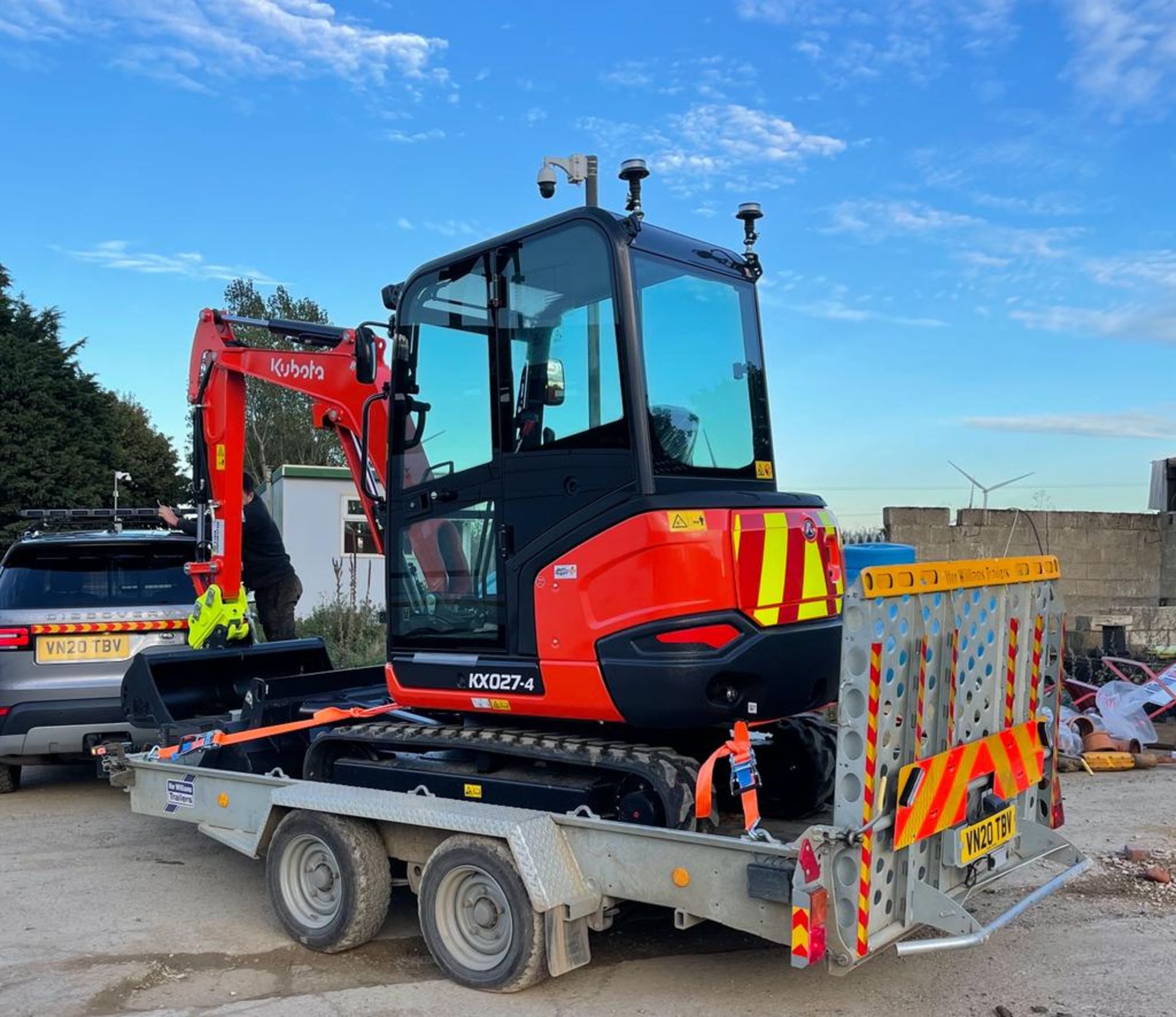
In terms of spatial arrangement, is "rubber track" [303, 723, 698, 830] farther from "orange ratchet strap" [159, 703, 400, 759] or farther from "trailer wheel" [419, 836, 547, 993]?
"trailer wheel" [419, 836, 547, 993]

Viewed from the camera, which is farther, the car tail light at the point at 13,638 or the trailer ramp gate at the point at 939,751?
the car tail light at the point at 13,638

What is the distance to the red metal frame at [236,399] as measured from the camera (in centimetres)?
643

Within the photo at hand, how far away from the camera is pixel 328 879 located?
5117 mm

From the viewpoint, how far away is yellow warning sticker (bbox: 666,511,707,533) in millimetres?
4246

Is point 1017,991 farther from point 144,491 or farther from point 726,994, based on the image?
point 144,491

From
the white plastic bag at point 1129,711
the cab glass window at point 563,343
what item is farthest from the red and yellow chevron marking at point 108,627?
the white plastic bag at point 1129,711

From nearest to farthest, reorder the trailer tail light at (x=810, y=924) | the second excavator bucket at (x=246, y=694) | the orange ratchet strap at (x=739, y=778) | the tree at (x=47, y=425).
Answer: the trailer tail light at (x=810, y=924) < the orange ratchet strap at (x=739, y=778) < the second excavator bucket at (x=246, y=694) < the tree at (x=47, y=425)

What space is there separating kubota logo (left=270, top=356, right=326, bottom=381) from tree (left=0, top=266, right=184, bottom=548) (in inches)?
966

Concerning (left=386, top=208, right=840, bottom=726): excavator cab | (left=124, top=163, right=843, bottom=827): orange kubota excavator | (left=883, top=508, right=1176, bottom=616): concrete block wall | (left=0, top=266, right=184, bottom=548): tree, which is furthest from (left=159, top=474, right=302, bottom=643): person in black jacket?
(left=0, top=266, right=184, bottom=548): tree

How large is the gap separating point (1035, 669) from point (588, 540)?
83.2 inches

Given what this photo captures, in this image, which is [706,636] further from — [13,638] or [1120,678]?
[1120,678]

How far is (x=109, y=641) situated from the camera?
7457mm

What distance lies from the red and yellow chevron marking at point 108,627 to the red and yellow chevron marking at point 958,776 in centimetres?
551

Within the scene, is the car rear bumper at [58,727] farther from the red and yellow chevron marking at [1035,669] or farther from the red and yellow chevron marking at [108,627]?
the red and yellow chevron marking at [1035,669]
